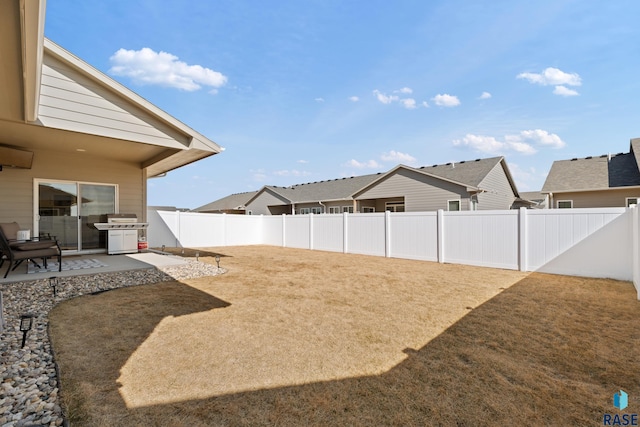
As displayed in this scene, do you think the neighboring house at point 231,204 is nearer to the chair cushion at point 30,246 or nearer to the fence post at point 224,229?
the fence post at point 224,229

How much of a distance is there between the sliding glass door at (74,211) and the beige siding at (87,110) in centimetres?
359

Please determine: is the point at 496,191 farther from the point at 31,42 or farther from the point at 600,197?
the point at 31,42

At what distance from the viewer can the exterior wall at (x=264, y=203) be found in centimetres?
2362

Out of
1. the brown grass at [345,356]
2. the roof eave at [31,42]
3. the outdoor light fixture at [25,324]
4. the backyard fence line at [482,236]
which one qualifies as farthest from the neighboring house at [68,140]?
the backyard fence line at [482,236]

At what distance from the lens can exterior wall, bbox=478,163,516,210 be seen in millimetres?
15092

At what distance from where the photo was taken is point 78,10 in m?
6.78

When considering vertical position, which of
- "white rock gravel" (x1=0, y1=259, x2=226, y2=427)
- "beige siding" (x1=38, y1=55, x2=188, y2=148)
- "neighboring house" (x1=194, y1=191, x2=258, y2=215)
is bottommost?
"white rock gravel" (x1=0, y1=259, x2=226, y2=427)

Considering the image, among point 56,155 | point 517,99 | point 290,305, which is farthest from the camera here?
point 517,99

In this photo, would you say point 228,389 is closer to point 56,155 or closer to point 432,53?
point 56,155

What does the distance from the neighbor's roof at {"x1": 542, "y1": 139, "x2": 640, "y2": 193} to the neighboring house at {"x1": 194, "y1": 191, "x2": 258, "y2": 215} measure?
71.8 feet

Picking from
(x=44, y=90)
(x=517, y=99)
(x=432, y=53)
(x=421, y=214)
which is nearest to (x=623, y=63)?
(x=517, y=99)

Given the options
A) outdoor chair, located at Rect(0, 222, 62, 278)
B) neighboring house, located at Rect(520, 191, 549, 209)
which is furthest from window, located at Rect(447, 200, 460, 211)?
outdoor chair, located at Rect(0, 222, 62, 278)

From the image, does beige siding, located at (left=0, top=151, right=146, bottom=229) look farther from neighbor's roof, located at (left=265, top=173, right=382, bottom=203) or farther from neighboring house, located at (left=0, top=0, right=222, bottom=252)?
neighbor's roof, located at (left=265, top=173, right=382, bottom=203)

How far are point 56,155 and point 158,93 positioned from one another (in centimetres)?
545
